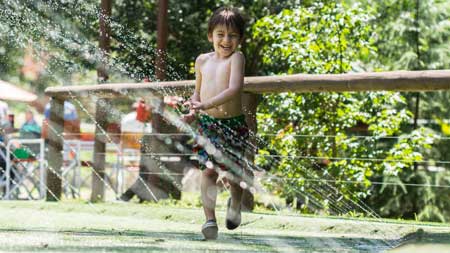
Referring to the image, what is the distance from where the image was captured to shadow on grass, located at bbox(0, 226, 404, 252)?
3.16m

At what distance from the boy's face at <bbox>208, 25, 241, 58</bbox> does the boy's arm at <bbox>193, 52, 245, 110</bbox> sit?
0.15 feet

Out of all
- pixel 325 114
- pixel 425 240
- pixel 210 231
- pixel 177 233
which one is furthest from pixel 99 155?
pixel 425 240

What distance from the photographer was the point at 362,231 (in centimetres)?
433

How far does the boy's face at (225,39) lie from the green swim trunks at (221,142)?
306 millimetres

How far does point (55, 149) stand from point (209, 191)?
11.9ft

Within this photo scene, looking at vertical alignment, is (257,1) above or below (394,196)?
above

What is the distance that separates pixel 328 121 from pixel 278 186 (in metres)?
0.92

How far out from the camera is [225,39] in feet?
12.7

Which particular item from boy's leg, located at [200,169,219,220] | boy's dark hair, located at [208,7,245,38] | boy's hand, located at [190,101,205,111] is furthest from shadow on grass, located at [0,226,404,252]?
boy's dark hair, located at [208,7,245,38]

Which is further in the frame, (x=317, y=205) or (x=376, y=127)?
(x=376, y=127)

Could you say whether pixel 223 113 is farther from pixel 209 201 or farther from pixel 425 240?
pixel 425 240

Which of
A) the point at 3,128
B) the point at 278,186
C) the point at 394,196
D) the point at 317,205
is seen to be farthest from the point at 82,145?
the point at 394,196

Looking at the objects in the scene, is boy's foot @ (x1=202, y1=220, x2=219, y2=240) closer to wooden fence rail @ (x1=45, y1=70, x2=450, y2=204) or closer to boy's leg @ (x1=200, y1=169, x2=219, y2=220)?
boy's leg @ (x1=200, y1=169, x2=219, y2=220)

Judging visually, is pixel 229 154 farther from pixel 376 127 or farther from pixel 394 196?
pixel 394 196
